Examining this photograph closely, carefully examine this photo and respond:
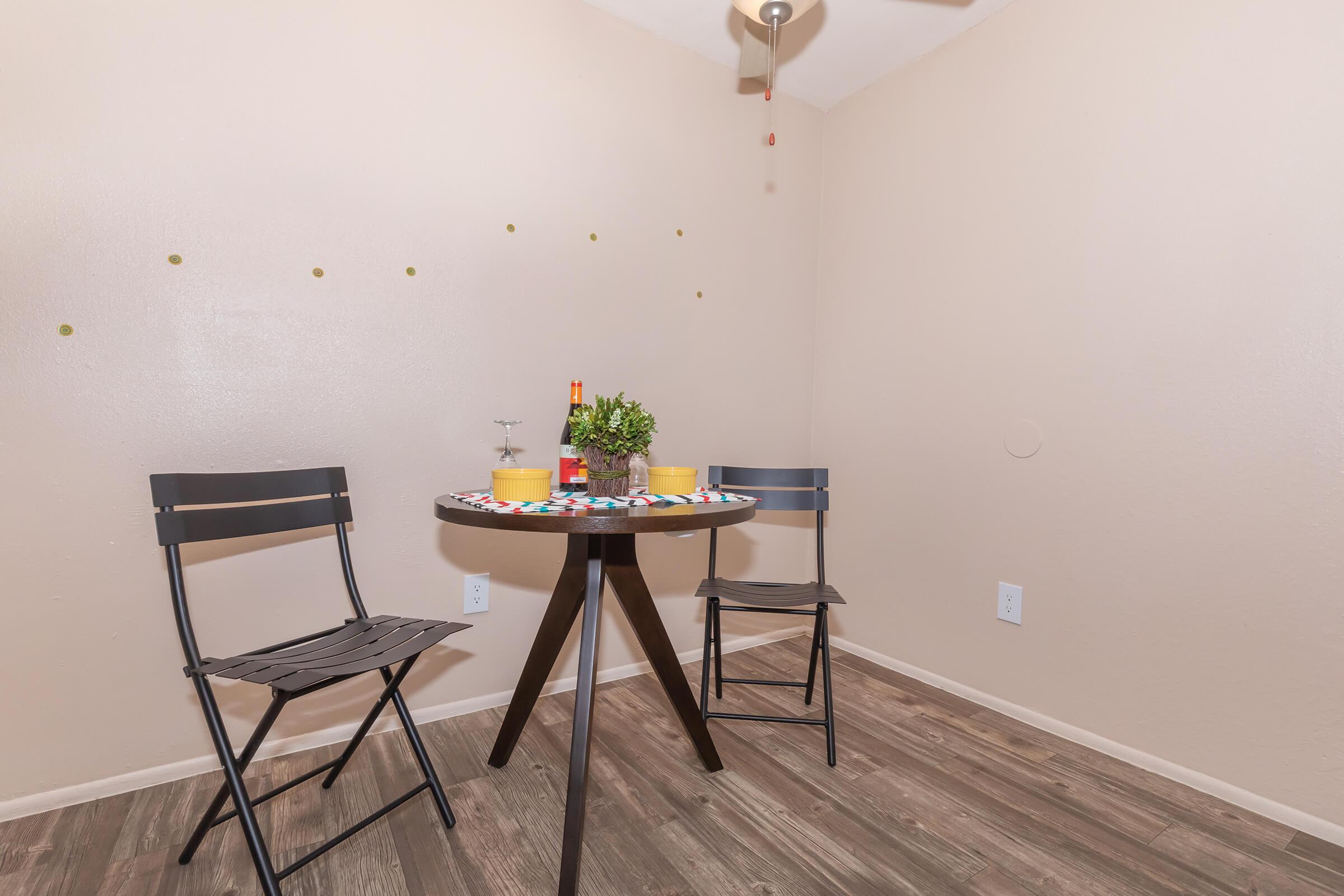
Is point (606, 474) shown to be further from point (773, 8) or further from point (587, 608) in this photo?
point (773, 8)

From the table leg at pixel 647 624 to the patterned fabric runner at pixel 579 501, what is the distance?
0.12 m

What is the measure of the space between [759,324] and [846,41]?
1.12 m

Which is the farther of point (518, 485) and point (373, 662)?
point (518, 485)

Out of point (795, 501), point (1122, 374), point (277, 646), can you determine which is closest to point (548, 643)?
point (277, 646)

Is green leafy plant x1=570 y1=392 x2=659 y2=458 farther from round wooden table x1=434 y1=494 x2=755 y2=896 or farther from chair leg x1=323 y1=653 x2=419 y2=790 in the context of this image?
chair leg x1=323 y1=653 x2=419 y2=790

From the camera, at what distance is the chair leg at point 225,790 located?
1211mm

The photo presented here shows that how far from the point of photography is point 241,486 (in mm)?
1528

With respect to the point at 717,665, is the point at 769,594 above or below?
above

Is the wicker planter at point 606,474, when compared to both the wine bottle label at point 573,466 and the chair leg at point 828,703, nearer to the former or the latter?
the wine bottle label at point 573,466

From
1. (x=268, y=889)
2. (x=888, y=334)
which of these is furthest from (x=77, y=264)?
(x=888, y=334)

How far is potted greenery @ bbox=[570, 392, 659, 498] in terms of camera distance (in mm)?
1612

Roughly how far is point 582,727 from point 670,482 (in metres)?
0.63

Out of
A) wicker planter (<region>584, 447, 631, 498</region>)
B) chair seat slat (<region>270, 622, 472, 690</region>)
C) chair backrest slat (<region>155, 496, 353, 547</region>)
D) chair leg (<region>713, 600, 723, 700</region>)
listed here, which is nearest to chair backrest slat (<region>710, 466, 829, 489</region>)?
chair leg (<region>713, 600, 723, 700</region>)

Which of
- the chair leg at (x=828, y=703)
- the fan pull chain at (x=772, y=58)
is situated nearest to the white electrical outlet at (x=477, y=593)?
the chair leg at (x=828, y=703)
